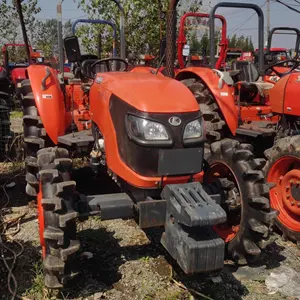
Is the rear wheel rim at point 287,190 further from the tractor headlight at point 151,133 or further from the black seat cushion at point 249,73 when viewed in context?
the black seat cushion at point 249,73

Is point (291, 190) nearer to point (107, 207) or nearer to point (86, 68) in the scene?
point (107, 207)

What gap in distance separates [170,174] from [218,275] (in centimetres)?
93

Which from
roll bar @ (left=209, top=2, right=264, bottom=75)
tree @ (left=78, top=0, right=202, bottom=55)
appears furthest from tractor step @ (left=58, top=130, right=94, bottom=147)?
tree @ (left=78, top=0, right=202, bottom=55)

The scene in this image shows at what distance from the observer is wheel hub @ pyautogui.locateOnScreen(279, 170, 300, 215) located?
3.80 m

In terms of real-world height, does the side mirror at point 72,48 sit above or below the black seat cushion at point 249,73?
above

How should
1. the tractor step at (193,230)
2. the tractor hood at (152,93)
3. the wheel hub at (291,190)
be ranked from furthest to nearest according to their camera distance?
the wheel hub at (291,190) < the tractor hood at (152,93) < the tractor step at (193,230)

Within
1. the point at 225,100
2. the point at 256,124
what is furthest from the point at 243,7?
the point at 256,124

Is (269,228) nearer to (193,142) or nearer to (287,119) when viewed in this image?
(193,142)

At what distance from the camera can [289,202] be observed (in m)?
3.90

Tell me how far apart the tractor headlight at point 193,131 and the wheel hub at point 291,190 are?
1.40m

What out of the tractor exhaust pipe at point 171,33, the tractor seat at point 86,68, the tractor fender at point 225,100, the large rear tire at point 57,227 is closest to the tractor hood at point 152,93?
the large rear tire at point 57,227

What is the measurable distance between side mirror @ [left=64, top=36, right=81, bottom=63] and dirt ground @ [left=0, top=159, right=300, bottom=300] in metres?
1.63

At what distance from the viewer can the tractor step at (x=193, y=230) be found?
2.42 meters

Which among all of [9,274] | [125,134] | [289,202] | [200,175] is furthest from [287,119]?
[9,274]
